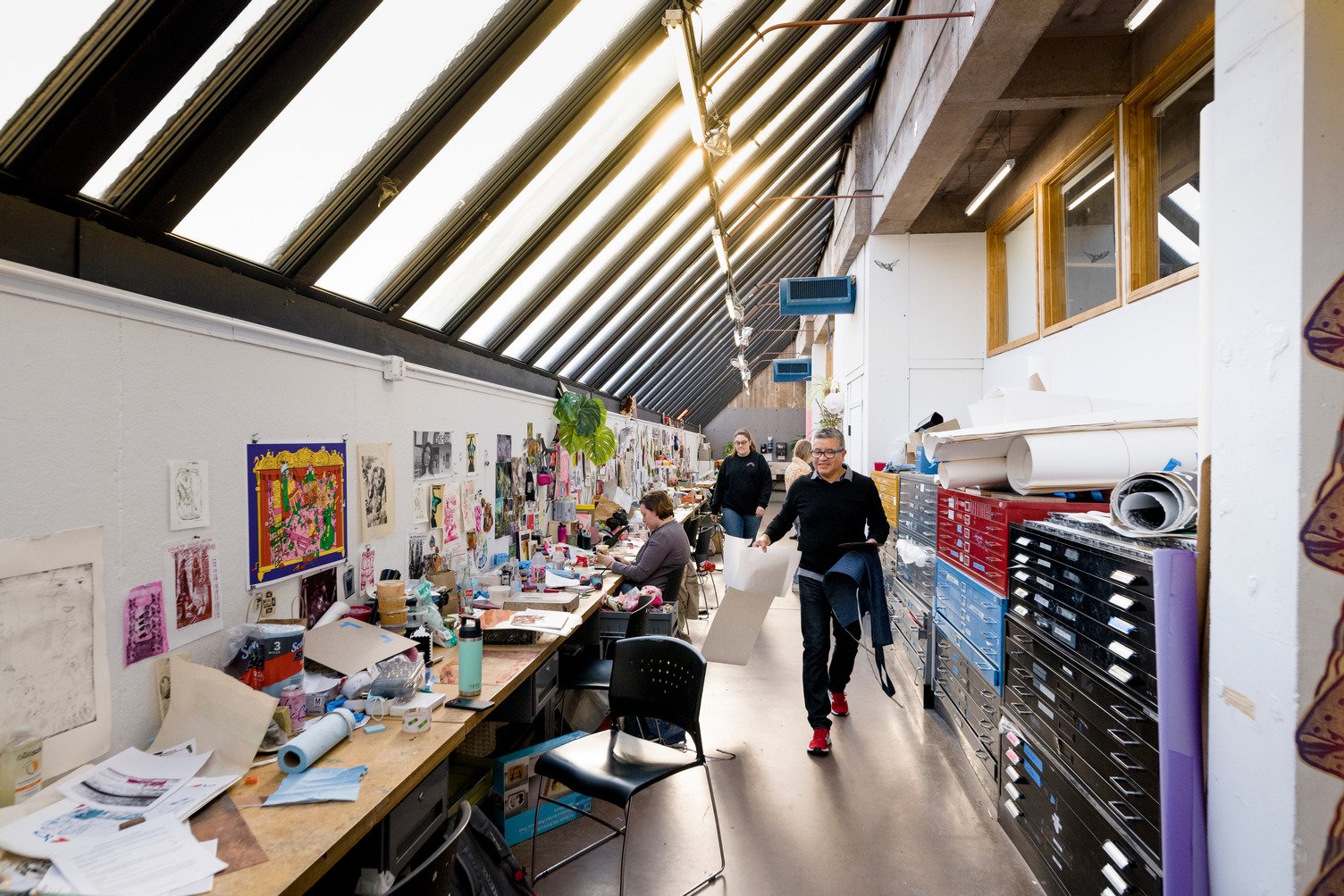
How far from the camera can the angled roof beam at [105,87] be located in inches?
59.1

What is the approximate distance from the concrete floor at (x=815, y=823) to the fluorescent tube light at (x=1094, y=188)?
11.6 ft

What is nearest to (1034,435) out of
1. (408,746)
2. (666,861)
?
(666,861)

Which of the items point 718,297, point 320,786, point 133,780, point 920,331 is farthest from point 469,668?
point 718,297

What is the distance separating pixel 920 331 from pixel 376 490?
5458 mm

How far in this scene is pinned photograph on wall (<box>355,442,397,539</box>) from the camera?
290 centimetres

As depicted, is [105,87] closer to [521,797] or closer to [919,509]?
[521,797]

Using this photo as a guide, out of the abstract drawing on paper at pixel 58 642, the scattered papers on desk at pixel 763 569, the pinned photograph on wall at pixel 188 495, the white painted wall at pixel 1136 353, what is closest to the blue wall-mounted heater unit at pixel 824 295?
the white painted wall at pixel 1136 353

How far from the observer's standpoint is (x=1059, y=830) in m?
2.35

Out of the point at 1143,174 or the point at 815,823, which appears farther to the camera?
the point at 1143,174

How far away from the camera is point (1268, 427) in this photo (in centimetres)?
146

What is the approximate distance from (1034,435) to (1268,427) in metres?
1.50

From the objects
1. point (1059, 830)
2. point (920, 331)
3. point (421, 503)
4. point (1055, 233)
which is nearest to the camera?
point (1059, 830)

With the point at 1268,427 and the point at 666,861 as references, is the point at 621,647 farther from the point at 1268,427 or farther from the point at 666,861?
the point at 1268,427

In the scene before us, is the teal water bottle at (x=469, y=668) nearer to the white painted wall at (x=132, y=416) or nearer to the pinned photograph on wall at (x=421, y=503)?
the white painted wall at (x=132, y=416)
